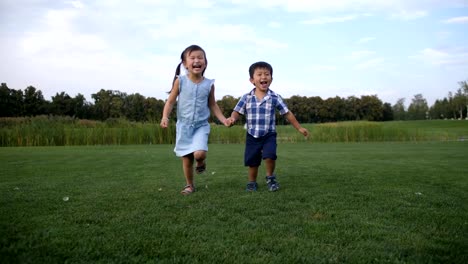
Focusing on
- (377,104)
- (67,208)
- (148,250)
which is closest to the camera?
(148,250)

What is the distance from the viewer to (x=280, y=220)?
3.17m

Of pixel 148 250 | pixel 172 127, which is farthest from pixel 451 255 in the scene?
pixel 172 127

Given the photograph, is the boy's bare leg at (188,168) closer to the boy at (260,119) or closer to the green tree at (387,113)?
the boy at (260,119)

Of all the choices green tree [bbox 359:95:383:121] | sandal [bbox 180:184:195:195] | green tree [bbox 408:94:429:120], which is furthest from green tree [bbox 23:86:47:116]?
green tree [bbox 408:94:429:120]

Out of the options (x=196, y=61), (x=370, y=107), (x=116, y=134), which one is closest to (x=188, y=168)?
(x=196, y=61)

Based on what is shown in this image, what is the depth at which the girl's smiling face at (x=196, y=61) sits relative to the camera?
4742 mm

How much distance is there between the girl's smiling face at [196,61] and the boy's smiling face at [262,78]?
69cm

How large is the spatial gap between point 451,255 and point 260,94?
3143 mm

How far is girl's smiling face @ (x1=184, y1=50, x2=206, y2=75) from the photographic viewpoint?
4.74 meters

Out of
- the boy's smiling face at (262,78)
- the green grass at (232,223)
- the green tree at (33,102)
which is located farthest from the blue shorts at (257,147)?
the green tree at (33,102)

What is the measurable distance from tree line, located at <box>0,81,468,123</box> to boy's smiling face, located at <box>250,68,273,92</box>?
17927 millimetres

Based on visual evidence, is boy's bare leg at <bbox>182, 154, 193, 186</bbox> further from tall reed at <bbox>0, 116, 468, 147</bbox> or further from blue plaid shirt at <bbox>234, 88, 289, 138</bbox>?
tall reed at <bbox>0, 116, 468, 147</bbox>

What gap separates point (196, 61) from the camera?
186 inches

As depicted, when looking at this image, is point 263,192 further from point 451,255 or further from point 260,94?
point 451,255
